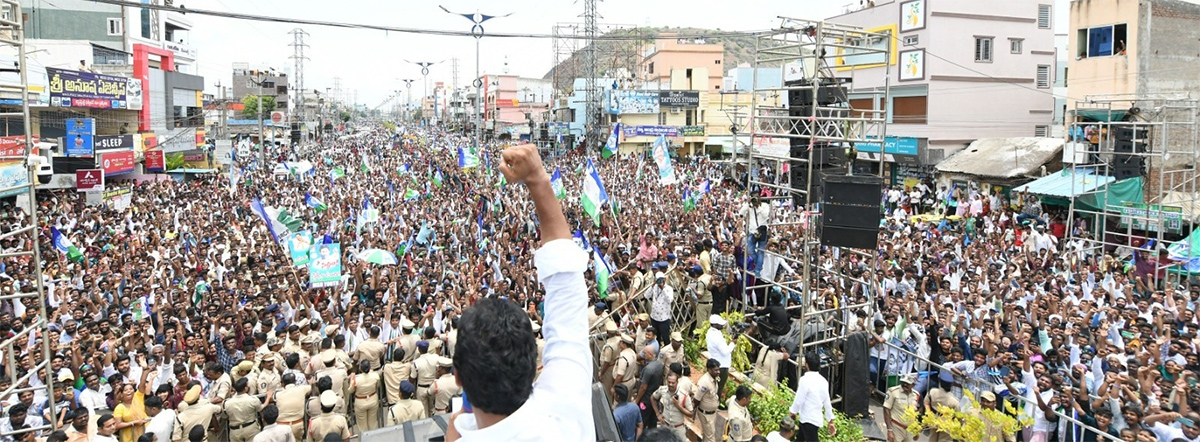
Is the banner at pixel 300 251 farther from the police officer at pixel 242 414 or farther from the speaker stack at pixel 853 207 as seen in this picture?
the speaker stack at pixel 853 207

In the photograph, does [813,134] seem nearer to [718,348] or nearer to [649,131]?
[718,348]

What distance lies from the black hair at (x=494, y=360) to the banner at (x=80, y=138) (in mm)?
28394

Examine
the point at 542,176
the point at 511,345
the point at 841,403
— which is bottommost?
the point at 841,403

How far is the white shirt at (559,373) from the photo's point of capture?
1.71 meters

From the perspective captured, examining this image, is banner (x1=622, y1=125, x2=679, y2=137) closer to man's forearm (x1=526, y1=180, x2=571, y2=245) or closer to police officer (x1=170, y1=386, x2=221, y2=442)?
police officer (x1=170, y1=386, x2=221, y2=442)

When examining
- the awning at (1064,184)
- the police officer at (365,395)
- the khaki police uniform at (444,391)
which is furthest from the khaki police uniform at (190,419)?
the awning at (1064,184)

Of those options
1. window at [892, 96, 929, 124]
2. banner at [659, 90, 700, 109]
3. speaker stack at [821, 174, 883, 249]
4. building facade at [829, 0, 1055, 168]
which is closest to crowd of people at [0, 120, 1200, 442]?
speaker stack at [821, 174, 883, 249]

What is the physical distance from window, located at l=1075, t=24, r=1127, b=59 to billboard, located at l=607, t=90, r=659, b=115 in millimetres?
27481

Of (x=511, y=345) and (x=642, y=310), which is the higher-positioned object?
(x=511, y=345)

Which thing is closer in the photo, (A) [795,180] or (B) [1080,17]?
(A) [795,180]

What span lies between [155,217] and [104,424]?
14.7 metres

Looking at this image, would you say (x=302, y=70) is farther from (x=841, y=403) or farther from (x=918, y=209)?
(x=841, y=403)

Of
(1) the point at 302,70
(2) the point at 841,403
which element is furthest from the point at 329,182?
(1) the point at 302,70

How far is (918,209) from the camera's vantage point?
24562 mm
